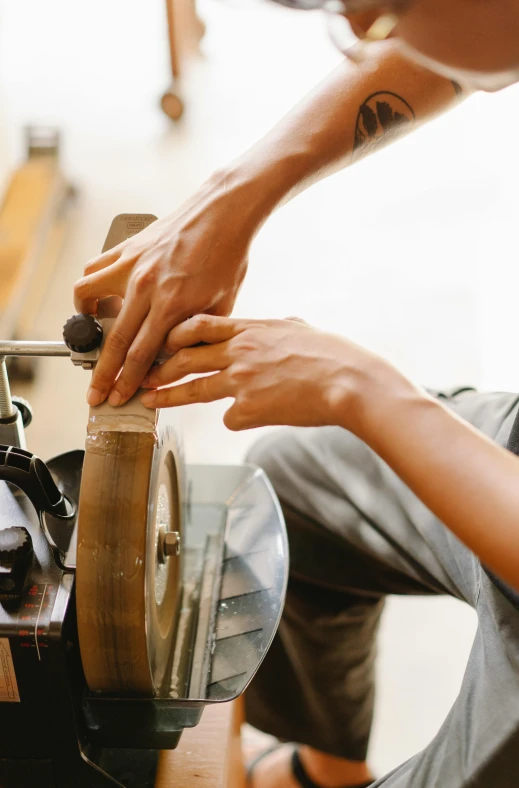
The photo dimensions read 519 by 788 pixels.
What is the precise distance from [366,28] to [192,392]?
14.2 inches

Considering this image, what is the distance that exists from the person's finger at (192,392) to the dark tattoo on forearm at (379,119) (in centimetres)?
40

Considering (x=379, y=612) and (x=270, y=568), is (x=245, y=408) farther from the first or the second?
(x=379, y=612)

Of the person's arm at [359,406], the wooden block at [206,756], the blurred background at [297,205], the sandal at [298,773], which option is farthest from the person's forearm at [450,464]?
the blurred background at [297,205]

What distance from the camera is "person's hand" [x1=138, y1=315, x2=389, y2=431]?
70 centimetres

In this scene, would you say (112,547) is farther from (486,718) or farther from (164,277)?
(486,718)

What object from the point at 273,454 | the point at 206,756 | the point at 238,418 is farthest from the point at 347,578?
the point at 238,418

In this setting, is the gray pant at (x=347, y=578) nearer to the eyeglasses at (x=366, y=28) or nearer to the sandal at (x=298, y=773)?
the sandal at (x=298, y=773)

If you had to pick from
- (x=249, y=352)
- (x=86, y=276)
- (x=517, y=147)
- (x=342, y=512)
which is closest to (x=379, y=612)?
(x=342, y=512)

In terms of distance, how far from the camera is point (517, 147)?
2.52 m

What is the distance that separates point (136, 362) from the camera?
0.71m

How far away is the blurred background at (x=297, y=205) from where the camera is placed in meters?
1.68

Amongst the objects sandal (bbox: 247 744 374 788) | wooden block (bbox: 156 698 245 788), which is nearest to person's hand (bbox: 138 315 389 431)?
wooden block (bbox: 156 698 245 788)

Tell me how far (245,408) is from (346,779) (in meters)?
0.76

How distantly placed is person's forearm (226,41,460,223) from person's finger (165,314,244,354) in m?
0.18
